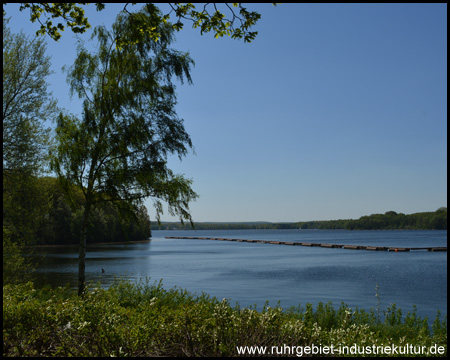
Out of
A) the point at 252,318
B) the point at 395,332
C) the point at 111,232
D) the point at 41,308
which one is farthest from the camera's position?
the point at 111,232

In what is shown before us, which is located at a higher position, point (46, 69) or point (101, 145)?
point (46, 69)

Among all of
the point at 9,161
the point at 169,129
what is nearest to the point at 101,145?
the point at 169,129

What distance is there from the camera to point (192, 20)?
8.28 metres

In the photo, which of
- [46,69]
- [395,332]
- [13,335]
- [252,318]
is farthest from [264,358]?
[46,69]

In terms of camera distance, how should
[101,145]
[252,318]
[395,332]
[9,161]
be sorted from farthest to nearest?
[9,161], [101,145], [395,332], [252,318]

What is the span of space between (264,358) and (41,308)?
4.49m

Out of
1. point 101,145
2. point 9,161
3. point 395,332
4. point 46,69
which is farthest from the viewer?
point 46,69

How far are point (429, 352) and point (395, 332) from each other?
4225 millimetres

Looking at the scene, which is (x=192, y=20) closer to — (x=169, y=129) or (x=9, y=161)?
(x=169, y=129)

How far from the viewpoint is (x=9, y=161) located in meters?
20.2

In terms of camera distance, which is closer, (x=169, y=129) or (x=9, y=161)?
(x=169, y=129)

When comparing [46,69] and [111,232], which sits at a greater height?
[46,69]

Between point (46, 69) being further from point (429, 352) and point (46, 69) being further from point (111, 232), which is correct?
point (111, 232)

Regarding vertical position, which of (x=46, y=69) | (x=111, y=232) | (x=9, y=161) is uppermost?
(x=46, y=69)
